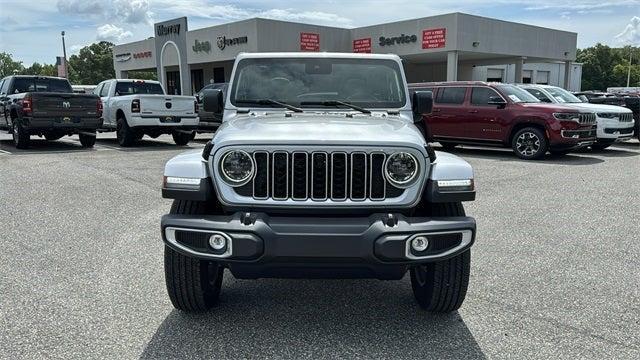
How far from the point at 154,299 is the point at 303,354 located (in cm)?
140

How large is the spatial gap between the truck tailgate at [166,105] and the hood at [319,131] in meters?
11.0

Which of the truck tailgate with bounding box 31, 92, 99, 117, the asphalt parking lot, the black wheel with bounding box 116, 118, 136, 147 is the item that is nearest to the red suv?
the asphalt parking lot

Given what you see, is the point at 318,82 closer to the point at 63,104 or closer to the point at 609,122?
the point at 63,104

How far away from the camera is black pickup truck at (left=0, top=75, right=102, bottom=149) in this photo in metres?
13.4

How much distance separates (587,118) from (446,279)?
10585 millimetres

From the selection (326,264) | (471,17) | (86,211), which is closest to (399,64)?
(326,264)

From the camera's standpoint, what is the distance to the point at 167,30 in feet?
116

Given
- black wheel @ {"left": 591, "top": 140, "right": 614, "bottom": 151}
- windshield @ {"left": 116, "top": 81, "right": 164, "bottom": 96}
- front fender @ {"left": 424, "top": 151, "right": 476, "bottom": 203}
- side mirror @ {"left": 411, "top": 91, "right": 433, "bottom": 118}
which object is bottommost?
black wheel @ {"left": 591, "top": 140, "right": 614, "bottom": 151}

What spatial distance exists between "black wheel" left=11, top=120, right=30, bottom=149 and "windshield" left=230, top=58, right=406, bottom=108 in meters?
11.3

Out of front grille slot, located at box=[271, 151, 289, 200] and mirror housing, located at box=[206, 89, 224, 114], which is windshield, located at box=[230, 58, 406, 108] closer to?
mirror housing, located at box=[206, 89, 224, 114]

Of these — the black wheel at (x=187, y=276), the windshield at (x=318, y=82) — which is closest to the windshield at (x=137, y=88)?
the windshield at (x=318, y=82)

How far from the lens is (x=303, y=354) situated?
3.20m

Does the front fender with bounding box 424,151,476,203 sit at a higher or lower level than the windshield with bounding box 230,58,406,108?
lower

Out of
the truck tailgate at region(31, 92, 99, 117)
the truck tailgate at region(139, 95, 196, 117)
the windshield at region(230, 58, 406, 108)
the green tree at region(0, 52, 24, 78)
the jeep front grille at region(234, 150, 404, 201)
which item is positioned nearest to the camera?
the jeep front grille at region(234, 150, 404, 201)
